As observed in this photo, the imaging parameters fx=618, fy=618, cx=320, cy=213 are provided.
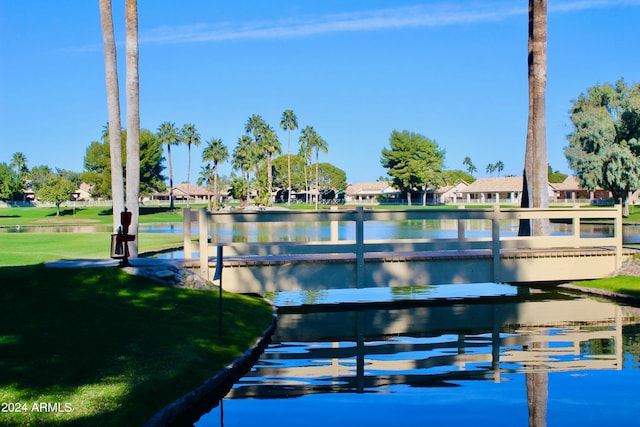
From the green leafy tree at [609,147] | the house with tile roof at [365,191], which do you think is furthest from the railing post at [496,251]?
the house with tile roof at [365,191]

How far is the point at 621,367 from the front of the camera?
1136 centimetres

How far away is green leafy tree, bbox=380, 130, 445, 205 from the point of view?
12531 centimetres

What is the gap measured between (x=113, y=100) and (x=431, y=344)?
12.3m

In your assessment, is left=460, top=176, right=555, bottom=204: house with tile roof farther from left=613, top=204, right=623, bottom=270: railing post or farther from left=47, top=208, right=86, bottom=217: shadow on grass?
left=613, top=204, right=623, bottom=270: railing post

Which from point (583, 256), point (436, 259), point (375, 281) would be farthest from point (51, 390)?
point (583, 256)

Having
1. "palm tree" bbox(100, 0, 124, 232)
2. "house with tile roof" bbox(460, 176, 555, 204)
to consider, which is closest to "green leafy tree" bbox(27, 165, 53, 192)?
"house with tile roof" bbox(460, 176, 555, 204)

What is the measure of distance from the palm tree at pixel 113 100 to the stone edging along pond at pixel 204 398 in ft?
29.8

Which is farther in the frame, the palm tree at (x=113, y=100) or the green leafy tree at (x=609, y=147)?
the green leafy tree at (x=609, y=147)

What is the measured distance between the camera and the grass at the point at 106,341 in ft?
25.8

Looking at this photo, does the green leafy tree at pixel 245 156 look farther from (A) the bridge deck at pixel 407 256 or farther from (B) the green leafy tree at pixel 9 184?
(A) the bridge deck at pixel 407 256

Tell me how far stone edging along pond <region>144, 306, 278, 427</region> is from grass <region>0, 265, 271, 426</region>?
140 millimetres

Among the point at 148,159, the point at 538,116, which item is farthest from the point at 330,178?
the point at 538,116

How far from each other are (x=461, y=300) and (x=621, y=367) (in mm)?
8212

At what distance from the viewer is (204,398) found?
30.8ft
